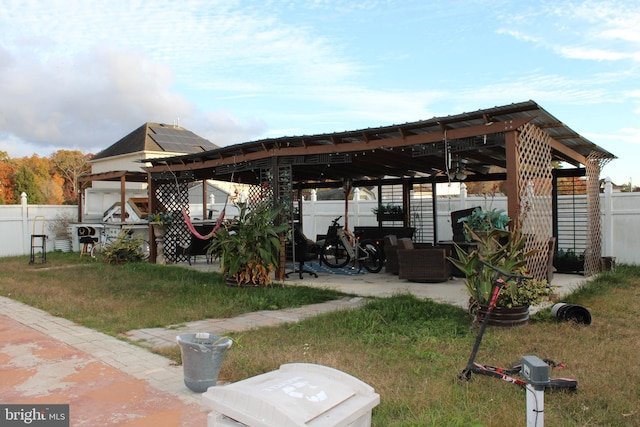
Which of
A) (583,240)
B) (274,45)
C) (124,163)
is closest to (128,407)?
(274,45)

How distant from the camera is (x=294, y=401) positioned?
6.25ft

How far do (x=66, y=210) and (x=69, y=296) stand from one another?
9600mm

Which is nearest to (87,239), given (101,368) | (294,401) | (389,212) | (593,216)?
(389,212)

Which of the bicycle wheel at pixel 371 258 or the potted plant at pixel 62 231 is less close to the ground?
the potted plant at pixel 62 231

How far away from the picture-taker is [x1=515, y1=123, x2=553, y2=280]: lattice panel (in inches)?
244

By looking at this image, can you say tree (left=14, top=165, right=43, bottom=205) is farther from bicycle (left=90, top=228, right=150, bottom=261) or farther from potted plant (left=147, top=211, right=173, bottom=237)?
potted plant (left=147, top=211, right=173, bottom=237)

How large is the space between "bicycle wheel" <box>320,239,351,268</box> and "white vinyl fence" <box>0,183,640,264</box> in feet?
4.60

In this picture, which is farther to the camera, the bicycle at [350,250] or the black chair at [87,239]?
the black chair at [87,239]

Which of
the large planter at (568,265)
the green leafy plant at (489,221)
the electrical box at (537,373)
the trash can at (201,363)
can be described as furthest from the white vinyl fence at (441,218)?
the electrical box at (537,373)

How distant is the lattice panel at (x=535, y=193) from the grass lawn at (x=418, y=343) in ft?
2.63

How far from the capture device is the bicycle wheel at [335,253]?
36.2 feet

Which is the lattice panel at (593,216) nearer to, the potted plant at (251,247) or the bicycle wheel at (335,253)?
the bicycle wheel at (335,253)

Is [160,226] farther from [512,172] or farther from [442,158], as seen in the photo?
[512,172]

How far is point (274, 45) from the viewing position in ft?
31.5
